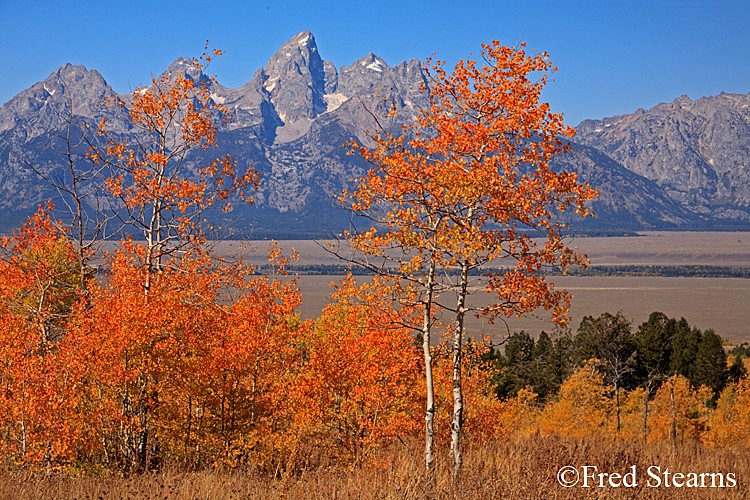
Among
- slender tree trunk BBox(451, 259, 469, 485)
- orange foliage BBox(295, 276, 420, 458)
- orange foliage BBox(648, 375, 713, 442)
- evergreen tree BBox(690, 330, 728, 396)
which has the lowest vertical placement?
orange foliage BBox(648, 375, 713, 442)

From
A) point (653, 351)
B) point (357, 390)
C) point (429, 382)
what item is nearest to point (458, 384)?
point (429, 382)

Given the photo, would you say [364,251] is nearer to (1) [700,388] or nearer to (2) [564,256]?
(2) [564,256]

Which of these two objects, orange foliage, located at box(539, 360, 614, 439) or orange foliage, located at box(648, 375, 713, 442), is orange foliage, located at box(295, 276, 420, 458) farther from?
orange foliage, located at box(648, 375, 713, 442)

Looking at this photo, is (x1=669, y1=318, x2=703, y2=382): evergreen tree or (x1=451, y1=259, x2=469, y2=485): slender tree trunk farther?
(x1=669, y1=318, x2=703, y2=382): evergreen tree

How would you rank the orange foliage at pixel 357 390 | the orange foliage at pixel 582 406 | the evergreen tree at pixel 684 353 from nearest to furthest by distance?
the orange foliage at pixel 357 390 → the orange foliage at pixel 582 406 → the evergreen tree at pixel 684 353

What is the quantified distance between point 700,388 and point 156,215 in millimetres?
67113

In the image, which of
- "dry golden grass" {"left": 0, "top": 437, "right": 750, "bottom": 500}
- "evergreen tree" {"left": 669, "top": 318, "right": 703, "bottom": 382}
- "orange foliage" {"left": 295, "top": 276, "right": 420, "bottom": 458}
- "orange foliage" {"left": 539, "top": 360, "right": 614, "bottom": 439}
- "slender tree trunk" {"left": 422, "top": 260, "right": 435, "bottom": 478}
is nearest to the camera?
"dry golden grass" {"left": 0, "top": 437, "right": 750, "bottom": 500}

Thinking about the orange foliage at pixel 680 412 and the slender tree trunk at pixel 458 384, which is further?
the orange foliage at pixel 680 412

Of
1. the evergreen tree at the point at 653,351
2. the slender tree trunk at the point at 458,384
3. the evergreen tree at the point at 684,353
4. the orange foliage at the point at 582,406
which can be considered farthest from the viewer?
the evergreen tree at the point at 653,351

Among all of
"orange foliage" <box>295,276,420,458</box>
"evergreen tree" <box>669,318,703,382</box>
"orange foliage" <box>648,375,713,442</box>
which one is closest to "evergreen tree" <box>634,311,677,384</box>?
"evergreen tree" <box>669,318,703,382</box>

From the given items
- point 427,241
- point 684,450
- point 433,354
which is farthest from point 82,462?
point 684,450

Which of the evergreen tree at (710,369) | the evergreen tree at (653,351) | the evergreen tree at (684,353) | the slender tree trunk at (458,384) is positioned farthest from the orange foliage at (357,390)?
the evergreen tree at (710,369)

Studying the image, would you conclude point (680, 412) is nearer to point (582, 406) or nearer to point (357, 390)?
point (582, 406)

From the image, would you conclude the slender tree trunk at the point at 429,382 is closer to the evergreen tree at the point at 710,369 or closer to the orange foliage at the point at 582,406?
the orange foliage at the point at 582,406
